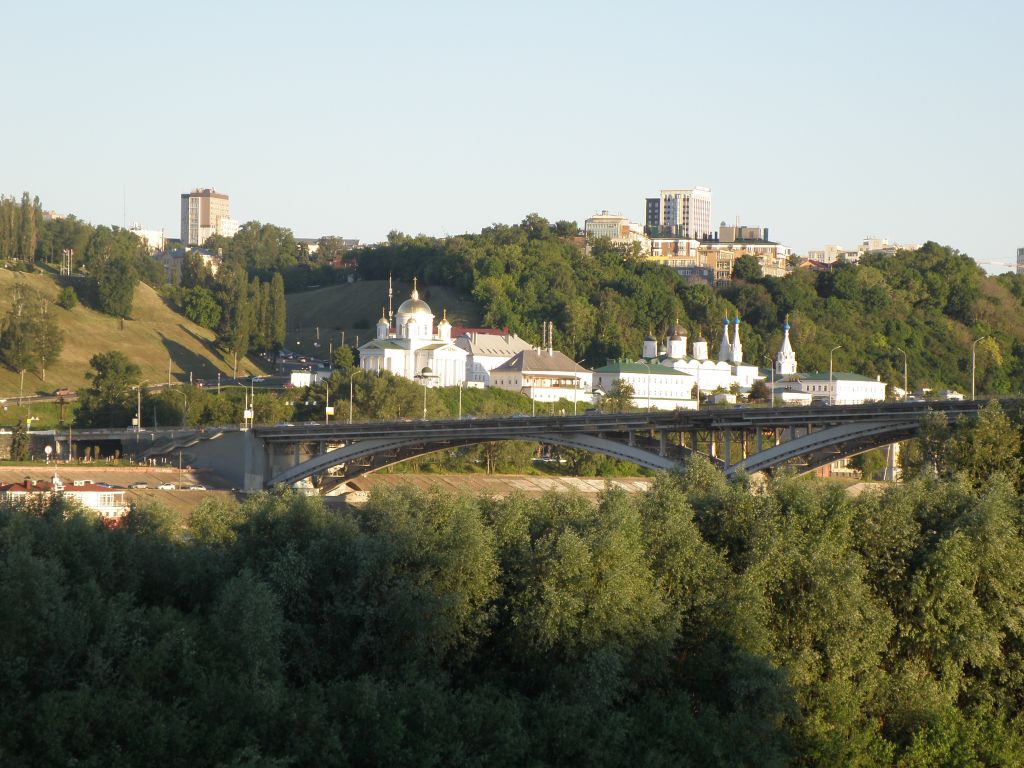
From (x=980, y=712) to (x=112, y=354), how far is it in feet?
235

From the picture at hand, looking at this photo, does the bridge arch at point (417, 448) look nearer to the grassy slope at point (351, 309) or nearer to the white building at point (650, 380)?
the white building at point (650, 380)

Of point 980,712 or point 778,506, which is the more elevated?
point 778,506

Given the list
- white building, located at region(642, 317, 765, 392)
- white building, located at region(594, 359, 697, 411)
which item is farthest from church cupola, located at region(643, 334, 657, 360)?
white building, located at region(594, 359, 697, 411)

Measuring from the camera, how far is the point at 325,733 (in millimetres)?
24156

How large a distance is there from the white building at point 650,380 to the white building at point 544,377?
4.09 ft

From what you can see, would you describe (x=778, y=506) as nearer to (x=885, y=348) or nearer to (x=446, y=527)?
(x=446, y=527)

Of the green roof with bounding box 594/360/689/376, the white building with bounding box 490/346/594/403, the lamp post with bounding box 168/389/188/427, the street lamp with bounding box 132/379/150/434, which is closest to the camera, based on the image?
the street lamp with bounding box 132/379/150/434

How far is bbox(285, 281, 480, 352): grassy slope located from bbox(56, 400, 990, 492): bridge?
52.9m

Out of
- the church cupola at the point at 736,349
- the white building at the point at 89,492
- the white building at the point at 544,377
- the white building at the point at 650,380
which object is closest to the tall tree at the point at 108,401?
the white building at the point at 89,492

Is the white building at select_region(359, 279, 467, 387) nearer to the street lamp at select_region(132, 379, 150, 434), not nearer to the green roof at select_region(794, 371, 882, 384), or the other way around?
the street lamp at select_region(132, 379, 150, 434)

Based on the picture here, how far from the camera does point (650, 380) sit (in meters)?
114

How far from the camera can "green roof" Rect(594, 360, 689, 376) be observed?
114875mm

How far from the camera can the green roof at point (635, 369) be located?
11488cm

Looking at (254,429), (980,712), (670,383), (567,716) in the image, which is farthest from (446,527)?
(670,383)
